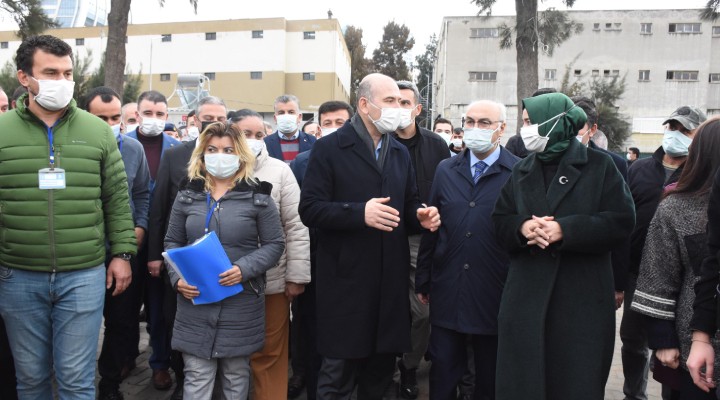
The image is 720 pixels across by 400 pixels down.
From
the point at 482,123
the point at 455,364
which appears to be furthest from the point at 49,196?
the point at 482,123

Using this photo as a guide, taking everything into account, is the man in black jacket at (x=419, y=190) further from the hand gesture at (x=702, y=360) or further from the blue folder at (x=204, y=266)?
the hand gesture at (x=702, y=360)

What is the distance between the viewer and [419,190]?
4477 mm

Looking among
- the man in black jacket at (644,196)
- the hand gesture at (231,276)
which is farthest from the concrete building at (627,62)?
the hand gesture at (231,276)

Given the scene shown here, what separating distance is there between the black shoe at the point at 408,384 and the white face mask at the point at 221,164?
221 centimetres

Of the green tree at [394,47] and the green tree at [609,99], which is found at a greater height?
the green tree at [394,47]

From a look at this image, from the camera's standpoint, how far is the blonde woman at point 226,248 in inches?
129

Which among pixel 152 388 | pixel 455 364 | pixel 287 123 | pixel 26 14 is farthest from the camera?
pixel 26 14

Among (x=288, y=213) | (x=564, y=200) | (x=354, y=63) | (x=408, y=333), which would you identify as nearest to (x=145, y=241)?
(x=288, y=213)

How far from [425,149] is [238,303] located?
205cm

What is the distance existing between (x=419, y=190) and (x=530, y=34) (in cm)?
1223

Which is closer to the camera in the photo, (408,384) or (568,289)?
(568,289)

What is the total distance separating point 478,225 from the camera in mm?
3410

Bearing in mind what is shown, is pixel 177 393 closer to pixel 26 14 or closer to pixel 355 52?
pixel 26 14

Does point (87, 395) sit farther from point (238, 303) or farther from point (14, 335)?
point (238, 303)
